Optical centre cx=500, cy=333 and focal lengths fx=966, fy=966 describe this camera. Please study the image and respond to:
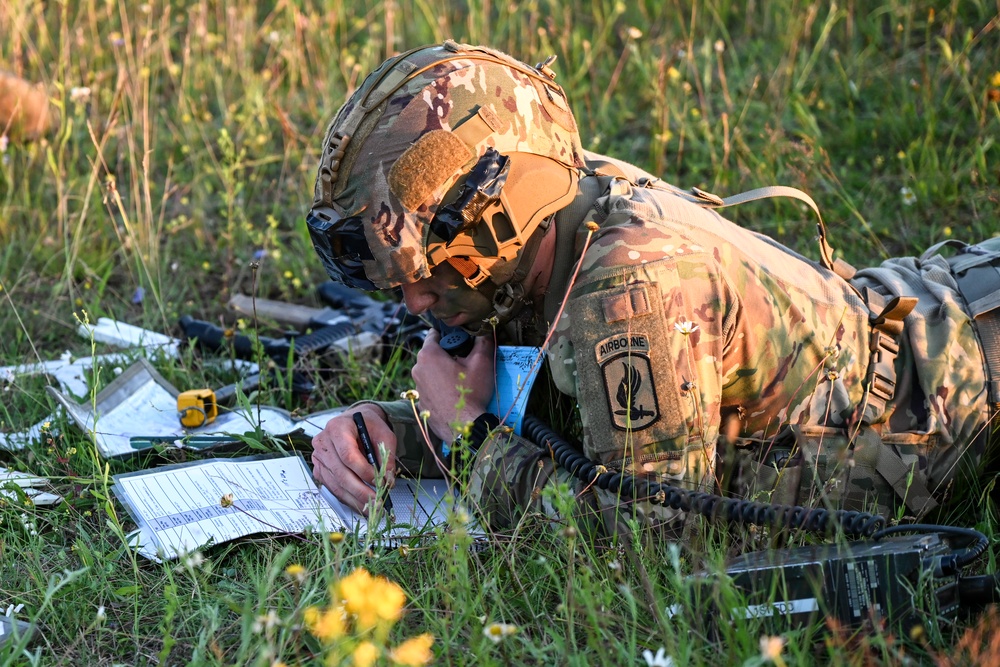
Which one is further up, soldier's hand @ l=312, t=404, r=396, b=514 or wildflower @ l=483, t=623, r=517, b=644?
wildflower @ l=483, t=623, r=517, b=644

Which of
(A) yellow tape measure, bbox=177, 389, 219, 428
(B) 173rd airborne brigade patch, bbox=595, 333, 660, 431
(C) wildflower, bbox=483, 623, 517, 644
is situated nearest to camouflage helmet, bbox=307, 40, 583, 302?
(B) 173rd airborne brigade patch, bbox=595, 333, 660, 431

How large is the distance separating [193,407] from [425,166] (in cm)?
146

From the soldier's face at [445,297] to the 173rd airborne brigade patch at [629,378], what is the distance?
1.53 feet

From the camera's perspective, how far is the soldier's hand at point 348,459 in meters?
2.78

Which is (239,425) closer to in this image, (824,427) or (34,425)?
(34,425)

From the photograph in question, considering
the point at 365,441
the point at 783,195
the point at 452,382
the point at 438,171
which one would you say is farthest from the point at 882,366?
the point at 365,441

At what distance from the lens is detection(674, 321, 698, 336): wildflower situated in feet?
7.39

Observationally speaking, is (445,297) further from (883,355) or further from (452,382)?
(883,355)

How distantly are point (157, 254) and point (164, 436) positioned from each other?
1559mm

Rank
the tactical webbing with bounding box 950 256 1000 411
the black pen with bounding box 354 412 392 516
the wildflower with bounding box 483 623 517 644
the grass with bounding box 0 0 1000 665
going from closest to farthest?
the wildflower with bounding box 483 623 517 644
the grass with bounding box 0 0 1000 665
the tactical webbing with bounding box 950 256 1000 411
the black pen with bounding box 354 412 392 516

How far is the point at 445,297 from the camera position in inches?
104

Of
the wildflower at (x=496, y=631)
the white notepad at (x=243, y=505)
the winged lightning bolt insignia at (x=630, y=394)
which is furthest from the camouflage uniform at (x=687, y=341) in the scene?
the wildflower at (x=496, y=631)

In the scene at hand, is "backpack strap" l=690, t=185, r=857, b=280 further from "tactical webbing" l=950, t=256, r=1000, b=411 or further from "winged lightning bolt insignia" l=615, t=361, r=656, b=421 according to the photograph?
"winged lightning bolt insignia" l=615, t=361, r=656, b=421

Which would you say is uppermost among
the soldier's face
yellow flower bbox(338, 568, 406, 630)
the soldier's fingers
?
yellow flower bbox(338, 568, 406, 630)
